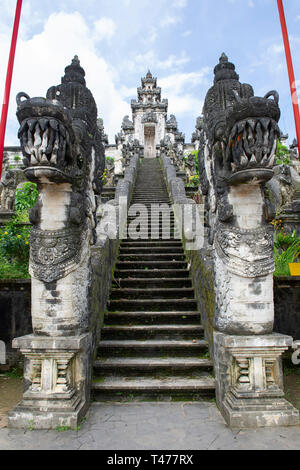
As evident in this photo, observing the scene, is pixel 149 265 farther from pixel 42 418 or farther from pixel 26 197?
pixel 26 197

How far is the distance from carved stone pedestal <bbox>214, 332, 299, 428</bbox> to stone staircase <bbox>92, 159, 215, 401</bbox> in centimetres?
48

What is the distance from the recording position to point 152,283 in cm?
537

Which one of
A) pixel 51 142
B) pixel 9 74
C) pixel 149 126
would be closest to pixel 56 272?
pixel 51 142

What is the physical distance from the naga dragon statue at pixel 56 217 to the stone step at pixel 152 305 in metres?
1.47

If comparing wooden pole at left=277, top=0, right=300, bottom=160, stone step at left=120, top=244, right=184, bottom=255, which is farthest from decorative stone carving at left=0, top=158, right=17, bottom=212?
wooden pole at left=277, top=0, right=300, bottom=160

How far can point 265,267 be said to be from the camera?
10.4ft

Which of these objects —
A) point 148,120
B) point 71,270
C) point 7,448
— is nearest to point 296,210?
point 71,270

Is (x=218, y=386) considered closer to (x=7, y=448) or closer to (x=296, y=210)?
(x=7, y=448)

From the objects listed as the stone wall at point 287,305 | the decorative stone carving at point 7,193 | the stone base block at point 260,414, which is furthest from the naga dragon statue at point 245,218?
the decorative stone carving at point 7,193

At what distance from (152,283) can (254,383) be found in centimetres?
261

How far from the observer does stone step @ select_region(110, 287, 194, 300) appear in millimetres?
5094

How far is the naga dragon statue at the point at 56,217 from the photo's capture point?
115 inches

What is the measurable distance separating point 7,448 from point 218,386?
1.96 metres

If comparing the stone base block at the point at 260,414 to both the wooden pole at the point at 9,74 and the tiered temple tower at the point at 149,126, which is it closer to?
the wooden pole at the point at 9,74
